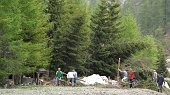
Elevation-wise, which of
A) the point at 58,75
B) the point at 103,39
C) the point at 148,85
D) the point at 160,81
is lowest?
the point at 148,85

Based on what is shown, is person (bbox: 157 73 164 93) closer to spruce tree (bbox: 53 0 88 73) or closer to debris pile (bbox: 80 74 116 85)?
debris pile (bbox: 80 74 116 85)

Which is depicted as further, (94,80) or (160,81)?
(94,80)

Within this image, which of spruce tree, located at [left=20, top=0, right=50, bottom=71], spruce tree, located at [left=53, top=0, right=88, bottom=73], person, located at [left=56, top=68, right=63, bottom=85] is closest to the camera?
spruce tree, located at [left=20, top=0, right=50, bottom=71]

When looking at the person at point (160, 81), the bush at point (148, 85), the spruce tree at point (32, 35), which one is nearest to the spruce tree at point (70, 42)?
the spruce tree at point (32, 35)

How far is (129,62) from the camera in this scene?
51.2 metres

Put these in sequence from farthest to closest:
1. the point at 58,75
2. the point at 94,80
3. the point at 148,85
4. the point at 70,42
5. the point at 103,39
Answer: the point at 103,39 < the point at 70,42 < the point at 148,85 < the point at 94,80 < the point at 58,75

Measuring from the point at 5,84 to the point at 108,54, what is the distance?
48.4 feet

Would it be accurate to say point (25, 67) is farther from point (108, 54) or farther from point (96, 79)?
point (108, 54)

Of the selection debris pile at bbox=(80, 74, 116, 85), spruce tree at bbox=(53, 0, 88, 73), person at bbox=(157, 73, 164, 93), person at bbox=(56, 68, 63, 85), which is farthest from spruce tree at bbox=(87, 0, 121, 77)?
person at bbox=(157, 73, 164, 93)

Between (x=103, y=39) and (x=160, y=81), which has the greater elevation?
(x=103, y=39)

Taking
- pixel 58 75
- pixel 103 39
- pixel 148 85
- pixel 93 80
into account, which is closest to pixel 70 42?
pixel 93 80

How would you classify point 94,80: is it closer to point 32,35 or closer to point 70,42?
point 70,42

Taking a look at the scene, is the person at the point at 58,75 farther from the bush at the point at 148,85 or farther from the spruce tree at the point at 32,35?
the bush at the point at 148,85

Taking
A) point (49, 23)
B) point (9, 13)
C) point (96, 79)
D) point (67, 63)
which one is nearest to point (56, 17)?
point (49, 23)
